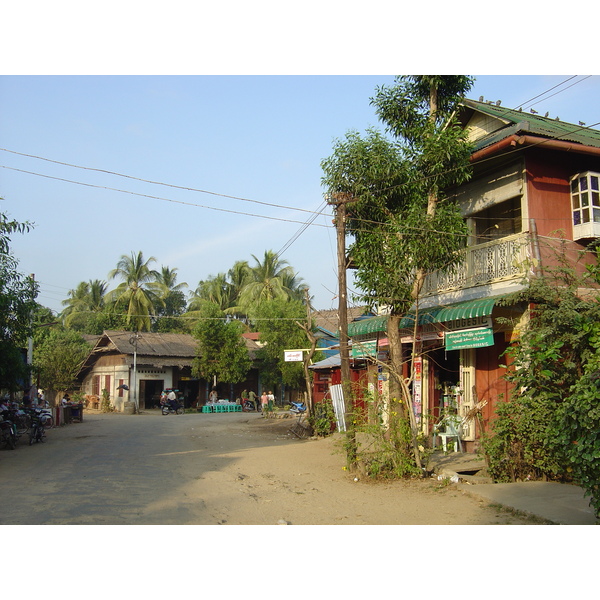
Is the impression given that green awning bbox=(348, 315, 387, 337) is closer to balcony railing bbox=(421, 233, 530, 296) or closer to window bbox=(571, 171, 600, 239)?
balcony railing bbox=(421, 233, 530, 296)

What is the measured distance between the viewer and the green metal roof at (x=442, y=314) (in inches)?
440

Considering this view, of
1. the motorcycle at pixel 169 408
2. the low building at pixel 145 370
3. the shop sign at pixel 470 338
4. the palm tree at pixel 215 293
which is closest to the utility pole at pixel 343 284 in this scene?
the shop sign at pixel 470 338

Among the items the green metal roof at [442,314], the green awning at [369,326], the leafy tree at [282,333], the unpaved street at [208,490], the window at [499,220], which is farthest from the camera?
the leafy tree at [282,333]

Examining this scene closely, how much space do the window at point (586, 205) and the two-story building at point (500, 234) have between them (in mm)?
21

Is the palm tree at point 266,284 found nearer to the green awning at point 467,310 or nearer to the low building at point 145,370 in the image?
the low building at point 145,370

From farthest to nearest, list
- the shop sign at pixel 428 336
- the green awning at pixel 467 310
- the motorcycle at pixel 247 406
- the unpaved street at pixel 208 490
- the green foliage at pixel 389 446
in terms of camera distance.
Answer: the motorcycle at pixel 247 406 → the shop sign at pixel 428 336 → the green awning at pixel 467 310 → the green foliage at pixel 389 446 → the unpaved street at pixel 208 490

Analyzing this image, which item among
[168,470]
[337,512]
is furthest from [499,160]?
[168,470]

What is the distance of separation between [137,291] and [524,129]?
35604 millimetres

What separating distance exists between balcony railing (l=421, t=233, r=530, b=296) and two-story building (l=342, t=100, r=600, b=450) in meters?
0.02

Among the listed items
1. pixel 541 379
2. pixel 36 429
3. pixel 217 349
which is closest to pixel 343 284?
pixel 541 379

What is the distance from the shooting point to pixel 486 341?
11492mm

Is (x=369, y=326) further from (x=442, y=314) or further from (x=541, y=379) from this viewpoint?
(x=541, y=379)

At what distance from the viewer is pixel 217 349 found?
37.8 meters

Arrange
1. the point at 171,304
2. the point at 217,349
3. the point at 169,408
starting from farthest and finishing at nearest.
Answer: the point at 171,304
the point at 217,349
the point at 169,408
